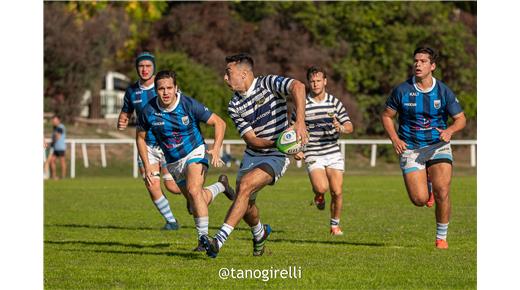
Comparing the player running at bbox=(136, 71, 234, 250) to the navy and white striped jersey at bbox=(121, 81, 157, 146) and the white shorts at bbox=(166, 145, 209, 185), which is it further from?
the navy and white striped jersey at bbox=(121, 81, 157, 146)

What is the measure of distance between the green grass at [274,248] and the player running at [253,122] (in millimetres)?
565

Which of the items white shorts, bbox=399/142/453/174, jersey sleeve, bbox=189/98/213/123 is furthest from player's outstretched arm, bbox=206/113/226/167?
white shorts, bbox=399/142/453/174

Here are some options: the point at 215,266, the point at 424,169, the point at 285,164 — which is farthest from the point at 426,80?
the point at 215,266

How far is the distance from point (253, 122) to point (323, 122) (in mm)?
4171

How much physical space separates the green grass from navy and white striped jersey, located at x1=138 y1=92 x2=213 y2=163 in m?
1.24

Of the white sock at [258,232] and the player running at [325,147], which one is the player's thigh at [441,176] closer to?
the white sock at [258,232]

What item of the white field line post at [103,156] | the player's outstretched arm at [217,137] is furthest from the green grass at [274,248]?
the white field line post at [103,156]

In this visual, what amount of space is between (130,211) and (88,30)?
27190mm

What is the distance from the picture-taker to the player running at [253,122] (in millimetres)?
12188

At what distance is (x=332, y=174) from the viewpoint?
1652cm

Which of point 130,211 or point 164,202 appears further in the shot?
point 130,211

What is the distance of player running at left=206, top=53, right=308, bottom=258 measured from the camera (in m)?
12.2

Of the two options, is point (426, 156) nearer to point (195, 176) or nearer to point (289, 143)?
point (289, 143)

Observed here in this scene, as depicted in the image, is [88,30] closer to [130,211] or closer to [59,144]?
[59,144]
